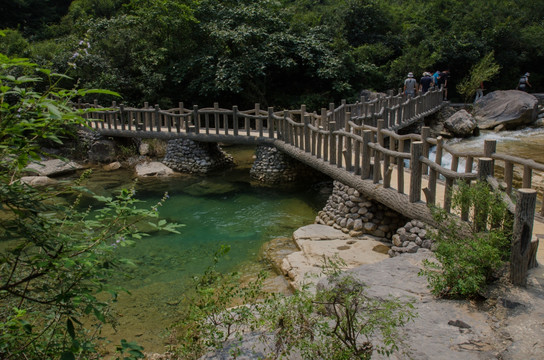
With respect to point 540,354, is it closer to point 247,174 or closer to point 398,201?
point 398,201

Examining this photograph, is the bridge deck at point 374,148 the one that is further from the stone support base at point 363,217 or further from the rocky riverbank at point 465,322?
the rocky riverbank at point 465,322

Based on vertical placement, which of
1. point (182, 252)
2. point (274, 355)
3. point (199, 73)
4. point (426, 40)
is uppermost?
point (426, 40)

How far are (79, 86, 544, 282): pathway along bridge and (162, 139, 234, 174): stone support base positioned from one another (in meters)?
0.56

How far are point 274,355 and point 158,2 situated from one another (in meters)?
18.0

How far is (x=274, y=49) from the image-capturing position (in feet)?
62.4

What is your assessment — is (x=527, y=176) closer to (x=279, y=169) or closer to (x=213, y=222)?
(x=213, y=222)

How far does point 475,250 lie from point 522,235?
0.51 m

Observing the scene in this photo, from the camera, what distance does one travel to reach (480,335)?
14.4ft

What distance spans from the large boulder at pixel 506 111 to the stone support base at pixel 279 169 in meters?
8.95

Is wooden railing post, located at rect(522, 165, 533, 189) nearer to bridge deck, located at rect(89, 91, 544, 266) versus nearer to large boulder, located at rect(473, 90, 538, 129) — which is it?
→ bridge deck, located at rect(89, 91, 544, 266)

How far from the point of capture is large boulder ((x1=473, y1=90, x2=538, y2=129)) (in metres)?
18.1

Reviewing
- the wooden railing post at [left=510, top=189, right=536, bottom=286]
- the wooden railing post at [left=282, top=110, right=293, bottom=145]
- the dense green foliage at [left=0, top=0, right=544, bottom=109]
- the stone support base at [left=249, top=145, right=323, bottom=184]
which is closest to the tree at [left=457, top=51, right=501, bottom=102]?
the dense green foliage at [left=0, top=0, right=544, bottom=109]

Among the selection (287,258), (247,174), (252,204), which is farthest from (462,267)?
(247,174)

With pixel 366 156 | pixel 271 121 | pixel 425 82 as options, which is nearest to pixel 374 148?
pixel 366 156
